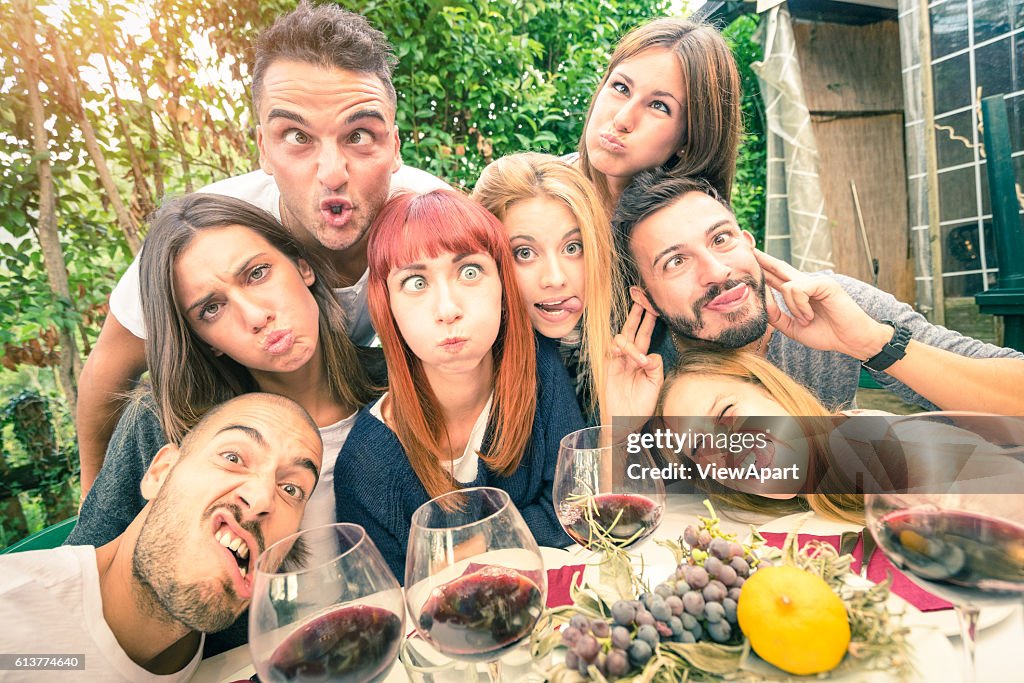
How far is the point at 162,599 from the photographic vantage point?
1081 mm

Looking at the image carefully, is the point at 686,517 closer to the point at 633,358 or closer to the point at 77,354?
the point at 633,358

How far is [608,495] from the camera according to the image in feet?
3.47

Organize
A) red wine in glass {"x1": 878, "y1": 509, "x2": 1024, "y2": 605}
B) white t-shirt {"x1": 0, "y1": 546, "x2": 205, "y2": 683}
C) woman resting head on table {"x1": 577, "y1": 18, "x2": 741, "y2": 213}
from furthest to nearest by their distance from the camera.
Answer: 1. woman resting head on table {"x1": 577, "y1": 18, "x2": 741, "y2": 213}
2. white t-shirt {"x1": 0, "y1": 546, "x2": 205, "y2": 683}
3. red wine in glass {"x1": 878, "y1": 509, "x2": 1024, "y2": 605}

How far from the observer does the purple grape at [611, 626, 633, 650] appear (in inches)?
30.5

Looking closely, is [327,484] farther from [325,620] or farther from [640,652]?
[640,652]

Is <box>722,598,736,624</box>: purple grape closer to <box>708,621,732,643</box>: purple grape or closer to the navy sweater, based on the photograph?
<box>708,621,732,643</box>: purple grape

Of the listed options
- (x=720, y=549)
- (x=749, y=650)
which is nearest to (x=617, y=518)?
(x=720, y=549)

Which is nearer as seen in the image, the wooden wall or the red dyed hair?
the red dyed hair

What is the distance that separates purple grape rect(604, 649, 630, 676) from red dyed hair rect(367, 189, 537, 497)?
662 mm

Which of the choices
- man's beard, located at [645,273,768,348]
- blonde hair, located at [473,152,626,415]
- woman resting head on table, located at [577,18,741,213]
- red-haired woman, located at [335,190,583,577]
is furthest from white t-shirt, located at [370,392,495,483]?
woman resting head on table, located at [577,18,741,213]

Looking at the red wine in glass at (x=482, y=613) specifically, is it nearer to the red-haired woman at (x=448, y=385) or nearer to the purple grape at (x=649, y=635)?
the purple grape at (x=649, y=635)

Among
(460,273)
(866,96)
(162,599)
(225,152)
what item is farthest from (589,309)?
(162,599)

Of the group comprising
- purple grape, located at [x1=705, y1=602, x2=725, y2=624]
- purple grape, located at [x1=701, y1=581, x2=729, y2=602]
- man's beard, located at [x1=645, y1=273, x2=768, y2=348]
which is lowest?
purple grape, located at [x1=705, y1=602, x2=725, y2=624]

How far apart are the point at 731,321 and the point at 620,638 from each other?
0.92 meters
